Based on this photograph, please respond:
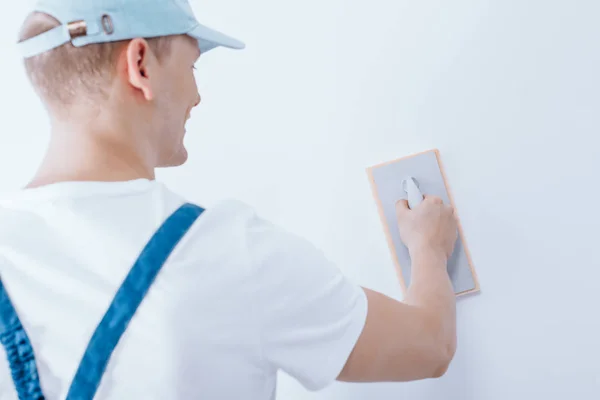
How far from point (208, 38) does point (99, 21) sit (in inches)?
4.9

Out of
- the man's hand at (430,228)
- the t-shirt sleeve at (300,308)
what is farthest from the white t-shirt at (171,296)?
the man's hand at (430,228)

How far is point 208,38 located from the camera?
2.17 ft

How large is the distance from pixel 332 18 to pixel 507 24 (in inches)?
9.4

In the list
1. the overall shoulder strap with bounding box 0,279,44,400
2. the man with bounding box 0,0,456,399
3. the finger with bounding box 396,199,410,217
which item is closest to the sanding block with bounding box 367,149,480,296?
the finger with bounding box 396,199,410,217

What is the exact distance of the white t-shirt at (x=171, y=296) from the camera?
0.51 meters

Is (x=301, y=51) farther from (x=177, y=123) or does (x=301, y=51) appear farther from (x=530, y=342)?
(x=530, y=342)

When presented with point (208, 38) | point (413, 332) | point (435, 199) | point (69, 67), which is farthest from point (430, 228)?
point (69, 67)

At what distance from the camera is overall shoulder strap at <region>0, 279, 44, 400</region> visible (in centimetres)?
50

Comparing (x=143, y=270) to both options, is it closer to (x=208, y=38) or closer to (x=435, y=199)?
(x=208, y=38)

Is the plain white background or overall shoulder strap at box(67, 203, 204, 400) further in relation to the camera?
the plain white background

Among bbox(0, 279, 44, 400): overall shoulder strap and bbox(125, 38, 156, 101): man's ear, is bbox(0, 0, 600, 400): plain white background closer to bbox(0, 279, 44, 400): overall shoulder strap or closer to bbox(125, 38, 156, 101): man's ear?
bbox(125, 38, 156, 101): man's ear

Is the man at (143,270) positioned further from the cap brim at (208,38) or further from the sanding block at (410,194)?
the sanding block at (410,194)

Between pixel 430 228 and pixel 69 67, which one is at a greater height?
pixel 69 67

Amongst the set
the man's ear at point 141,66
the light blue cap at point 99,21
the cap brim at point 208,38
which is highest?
the light blue cap at point 99,21
